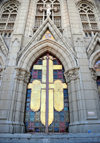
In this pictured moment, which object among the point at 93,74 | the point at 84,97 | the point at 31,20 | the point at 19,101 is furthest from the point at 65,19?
the point at 19,101

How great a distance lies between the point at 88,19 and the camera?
37.9ft

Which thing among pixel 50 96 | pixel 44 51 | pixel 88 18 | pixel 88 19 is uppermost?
pixel 88 18

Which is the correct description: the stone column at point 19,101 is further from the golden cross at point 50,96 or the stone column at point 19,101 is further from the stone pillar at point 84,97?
the stone pillar at point 84,97

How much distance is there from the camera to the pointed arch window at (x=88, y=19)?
34.4 feet

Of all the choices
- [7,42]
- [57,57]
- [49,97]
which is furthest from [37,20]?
[49,97]

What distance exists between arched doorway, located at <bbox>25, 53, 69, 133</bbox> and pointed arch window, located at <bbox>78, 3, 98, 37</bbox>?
406cm

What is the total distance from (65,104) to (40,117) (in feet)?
6.05

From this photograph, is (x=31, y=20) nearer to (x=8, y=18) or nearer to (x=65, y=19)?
(x=8, y=18)

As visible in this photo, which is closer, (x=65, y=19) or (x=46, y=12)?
(x=65, y=19)

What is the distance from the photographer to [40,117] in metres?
7.57

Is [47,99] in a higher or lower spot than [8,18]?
lower

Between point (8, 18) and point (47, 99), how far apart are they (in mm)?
8923

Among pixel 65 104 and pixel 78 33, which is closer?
pixel 65 104

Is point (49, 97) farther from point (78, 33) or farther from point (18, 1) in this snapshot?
point (18, 1)
